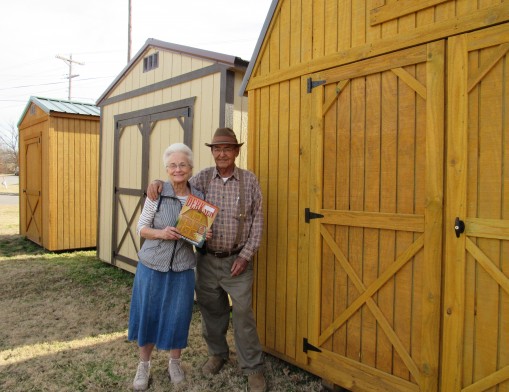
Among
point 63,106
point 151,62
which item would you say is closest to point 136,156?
point 151,62

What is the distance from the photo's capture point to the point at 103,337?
4.20m

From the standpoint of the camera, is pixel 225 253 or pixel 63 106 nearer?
pixel 225 253

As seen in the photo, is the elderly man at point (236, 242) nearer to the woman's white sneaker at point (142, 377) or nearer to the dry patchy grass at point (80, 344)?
the dry patchy grass at point (80, 344)

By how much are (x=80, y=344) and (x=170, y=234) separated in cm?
201

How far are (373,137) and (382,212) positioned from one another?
1.72ft

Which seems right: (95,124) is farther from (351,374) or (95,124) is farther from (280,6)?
(351,374)

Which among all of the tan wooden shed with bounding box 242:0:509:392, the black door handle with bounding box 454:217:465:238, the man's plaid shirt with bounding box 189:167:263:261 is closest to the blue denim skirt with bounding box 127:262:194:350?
the man's plaid shirt with bounding box 189:167:263:261

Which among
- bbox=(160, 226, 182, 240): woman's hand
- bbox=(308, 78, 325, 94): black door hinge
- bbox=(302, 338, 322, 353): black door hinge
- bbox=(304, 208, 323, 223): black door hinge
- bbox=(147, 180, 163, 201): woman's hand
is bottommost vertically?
bbox=(302, 338, 322, 353): black door hinge

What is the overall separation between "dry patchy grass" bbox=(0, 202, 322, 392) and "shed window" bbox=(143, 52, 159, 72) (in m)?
3.32

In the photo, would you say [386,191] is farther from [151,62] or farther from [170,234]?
[151,62]

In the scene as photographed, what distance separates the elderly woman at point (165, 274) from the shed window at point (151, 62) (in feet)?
11.6

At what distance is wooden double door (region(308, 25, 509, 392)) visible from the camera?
229 centimetres

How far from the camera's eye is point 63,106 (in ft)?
28.7

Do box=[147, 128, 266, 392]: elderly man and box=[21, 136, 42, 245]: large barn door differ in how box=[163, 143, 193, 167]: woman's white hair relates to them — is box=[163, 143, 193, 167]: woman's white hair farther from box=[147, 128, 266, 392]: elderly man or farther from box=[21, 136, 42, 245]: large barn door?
box=[21, 136, 42, 245]: large barn door
